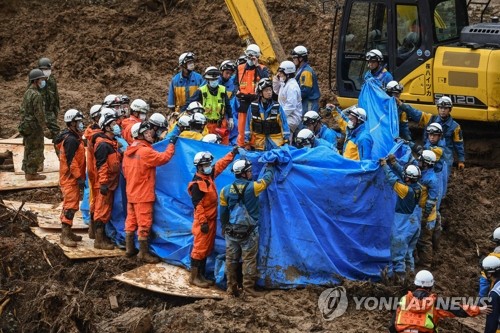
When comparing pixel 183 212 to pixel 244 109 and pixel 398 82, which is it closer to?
pixel 244 109

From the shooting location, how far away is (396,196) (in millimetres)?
13734

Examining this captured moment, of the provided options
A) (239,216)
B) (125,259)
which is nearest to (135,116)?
(125,259)

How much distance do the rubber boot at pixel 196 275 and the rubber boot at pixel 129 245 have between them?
48.8 inches

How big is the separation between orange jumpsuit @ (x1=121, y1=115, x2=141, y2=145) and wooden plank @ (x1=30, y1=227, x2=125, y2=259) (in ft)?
5.05

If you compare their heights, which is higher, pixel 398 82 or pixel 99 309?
pixel 398 82

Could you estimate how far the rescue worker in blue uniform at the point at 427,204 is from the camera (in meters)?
14.2

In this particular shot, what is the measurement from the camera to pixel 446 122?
1586 cm

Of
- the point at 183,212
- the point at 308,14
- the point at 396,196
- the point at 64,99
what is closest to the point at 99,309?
the point at 183,212

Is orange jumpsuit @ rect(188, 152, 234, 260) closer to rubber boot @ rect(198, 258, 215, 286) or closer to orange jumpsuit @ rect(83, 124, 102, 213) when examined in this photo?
rubber boot @ rect(198, 258, 215, 286)

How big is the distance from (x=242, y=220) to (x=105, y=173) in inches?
94.5

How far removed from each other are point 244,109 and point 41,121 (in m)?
3.63

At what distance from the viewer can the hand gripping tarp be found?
44.4ft

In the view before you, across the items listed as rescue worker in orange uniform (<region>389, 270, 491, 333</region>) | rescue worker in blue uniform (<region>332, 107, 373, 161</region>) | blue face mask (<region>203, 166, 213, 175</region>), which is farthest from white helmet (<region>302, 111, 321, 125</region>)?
rescue worker in orange uniform (<region>389, 270, 491, 333</region>)

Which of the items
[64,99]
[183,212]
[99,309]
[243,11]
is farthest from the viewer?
[64,99]
